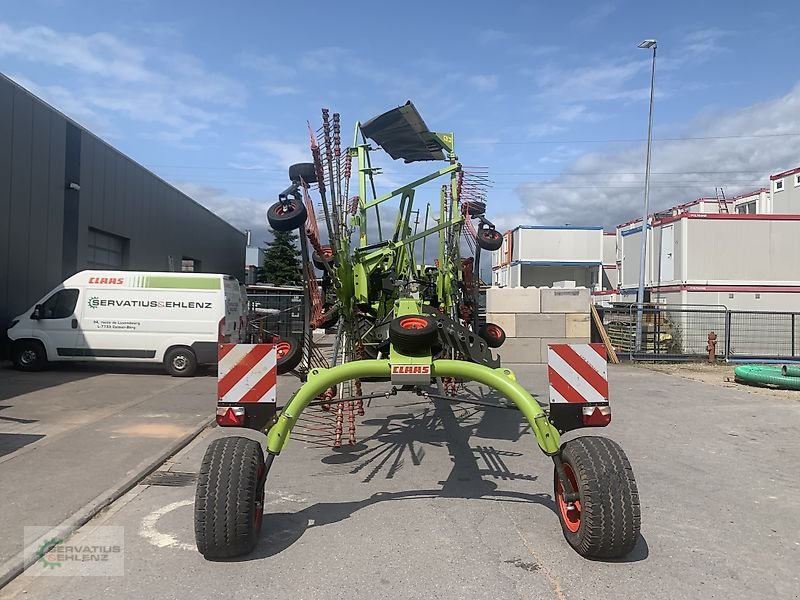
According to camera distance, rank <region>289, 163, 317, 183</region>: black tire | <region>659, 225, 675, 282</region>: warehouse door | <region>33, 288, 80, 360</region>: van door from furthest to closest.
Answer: <region>659, 225, 675, 282</region>: warehouse door < <region>33, 288, 80, 360</region>: van door < <region>289, 163, 317, 183</region>: black tire

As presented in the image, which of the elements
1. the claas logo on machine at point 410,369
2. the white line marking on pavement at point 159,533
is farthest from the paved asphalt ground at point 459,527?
the claas logo on machine at point 410,369

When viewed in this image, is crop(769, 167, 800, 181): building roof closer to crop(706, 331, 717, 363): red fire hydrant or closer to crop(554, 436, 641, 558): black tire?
crop(706, 331, 717, 363): red fire hydrant

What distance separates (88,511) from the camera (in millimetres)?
Result: 4758

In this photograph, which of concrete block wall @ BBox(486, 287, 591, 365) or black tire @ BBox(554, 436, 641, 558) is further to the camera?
concrete block wall @ BBox(486, 287, 591, 365)

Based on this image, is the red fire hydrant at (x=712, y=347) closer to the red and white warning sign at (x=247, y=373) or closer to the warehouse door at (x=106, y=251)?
the red and white warning sign at (x=247, y=373)

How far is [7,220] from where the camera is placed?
14.2 meters

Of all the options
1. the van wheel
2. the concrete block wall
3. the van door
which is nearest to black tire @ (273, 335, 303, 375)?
the van wheel

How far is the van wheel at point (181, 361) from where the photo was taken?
42.8 feet

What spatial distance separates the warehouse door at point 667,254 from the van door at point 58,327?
2005 centimetres

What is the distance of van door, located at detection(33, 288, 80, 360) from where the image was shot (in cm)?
1288

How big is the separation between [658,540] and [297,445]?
4.13 metres

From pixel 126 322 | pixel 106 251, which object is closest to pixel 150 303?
pixel 126 322

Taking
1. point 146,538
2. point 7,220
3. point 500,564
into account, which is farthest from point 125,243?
point 500,564

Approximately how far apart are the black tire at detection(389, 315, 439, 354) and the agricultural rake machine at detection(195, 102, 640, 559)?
1cm
